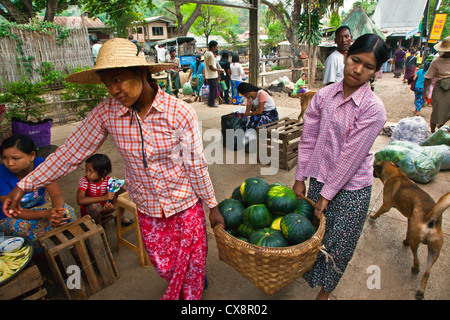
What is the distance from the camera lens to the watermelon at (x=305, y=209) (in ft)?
6.33

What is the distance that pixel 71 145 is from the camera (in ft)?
5.56

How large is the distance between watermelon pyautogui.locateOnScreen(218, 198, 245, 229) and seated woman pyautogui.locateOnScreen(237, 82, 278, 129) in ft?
11.0

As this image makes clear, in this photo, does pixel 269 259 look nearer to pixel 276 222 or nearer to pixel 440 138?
pixel 276 222

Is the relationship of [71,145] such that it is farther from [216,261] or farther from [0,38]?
[0,38]

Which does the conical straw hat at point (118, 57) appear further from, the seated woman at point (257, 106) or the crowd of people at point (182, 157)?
the seated woman at point (257, 106)

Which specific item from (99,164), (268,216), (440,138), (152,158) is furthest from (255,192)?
(440,138)

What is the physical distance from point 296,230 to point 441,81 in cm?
526

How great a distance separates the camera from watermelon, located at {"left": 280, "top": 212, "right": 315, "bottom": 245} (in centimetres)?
164

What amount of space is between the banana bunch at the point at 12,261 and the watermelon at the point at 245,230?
1.51 m

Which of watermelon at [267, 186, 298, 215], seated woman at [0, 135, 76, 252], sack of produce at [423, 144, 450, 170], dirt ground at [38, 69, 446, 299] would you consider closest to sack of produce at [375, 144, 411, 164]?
sack of produce at [423, 144, 450, 170]

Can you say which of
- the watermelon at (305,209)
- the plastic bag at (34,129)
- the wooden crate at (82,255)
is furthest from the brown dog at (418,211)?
the plastic bag at (34,129)

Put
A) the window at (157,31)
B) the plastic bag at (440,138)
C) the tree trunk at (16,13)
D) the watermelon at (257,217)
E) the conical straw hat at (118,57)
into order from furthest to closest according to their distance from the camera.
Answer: the window at (157,31), the tree trunk at (16,13), the plastic bag at (440,138), the watermelon at (257,217), the conical straw hat at (118,57)

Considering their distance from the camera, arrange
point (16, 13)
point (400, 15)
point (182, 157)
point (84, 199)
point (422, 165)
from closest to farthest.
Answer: point (182, 157), point (84, 199), point (422, 165), point (16, 13), point (400, 15)

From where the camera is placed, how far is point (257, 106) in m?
5.16
